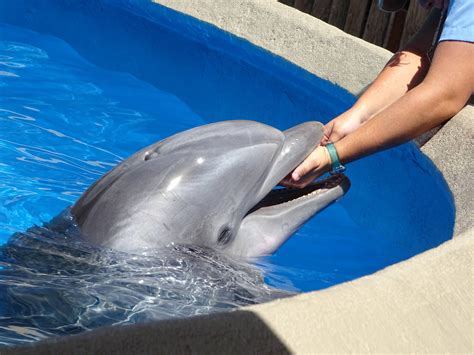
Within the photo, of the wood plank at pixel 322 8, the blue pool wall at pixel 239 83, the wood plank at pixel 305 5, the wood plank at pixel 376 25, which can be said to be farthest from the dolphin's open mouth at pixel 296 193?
the wood plank at pixel 305 5

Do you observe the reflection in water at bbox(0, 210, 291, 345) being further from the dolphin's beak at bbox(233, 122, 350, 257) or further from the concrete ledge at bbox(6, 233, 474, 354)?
the concrete ledge at bbox(6, 233, 474, 354)

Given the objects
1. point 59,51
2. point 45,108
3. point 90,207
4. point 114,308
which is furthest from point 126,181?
point 59,51

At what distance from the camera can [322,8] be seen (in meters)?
8.38

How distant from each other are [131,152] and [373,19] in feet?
9.05

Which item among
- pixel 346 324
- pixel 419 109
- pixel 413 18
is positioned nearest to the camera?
pixel 346 324

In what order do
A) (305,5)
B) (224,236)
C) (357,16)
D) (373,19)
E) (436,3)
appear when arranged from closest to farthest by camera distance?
1. (224,236)
2. (436,3)
3. (373,19)
4. (357,16)
5. (305,5)

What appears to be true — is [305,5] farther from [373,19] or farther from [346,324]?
[346,324]

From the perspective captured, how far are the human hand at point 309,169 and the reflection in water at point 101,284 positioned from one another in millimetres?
448

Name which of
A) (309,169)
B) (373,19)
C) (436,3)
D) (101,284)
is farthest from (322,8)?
(101,284)

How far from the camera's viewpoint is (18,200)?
16.6 ft

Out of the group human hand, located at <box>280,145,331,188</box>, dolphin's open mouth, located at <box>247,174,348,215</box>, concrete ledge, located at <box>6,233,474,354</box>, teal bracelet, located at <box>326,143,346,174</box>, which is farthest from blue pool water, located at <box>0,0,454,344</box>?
concrete ledge, located at <box>6,233,474,354</box>

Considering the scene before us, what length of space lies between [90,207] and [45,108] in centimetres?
332

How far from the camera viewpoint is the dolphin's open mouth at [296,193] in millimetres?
3906

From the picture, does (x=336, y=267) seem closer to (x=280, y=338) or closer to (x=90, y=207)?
(x=90, y=207)
